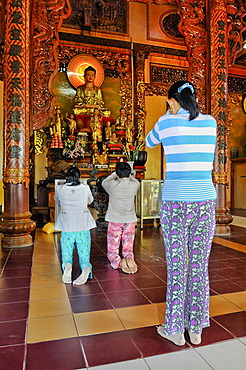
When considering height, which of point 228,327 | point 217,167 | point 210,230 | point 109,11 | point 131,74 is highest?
point 109,11

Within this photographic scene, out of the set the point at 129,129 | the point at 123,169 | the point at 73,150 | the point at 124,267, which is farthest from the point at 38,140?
the point at 124,267

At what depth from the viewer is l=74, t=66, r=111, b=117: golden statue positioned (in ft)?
27.5

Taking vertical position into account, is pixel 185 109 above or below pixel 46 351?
above

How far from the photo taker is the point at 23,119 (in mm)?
4465

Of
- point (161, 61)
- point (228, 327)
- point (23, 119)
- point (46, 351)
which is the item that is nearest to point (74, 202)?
point (46, 351)

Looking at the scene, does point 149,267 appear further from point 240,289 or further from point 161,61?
point 161,61

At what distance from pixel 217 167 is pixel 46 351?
14.0 feet

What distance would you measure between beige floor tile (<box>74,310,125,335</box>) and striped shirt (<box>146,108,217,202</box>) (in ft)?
3.03

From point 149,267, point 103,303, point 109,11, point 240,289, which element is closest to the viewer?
point 103,303

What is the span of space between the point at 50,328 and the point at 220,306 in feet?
4.08

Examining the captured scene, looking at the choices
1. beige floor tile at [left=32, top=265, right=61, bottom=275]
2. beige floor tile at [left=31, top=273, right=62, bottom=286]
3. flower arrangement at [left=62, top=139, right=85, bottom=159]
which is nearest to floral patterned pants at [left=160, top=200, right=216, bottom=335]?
beige floor tile at [left=31, top=273, right=62, bottom=286]

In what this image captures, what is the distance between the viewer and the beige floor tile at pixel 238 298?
7.85 ft

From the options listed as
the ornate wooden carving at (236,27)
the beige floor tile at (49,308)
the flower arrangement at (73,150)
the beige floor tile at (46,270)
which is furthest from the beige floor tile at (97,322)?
the flower arrangement at (73,150)

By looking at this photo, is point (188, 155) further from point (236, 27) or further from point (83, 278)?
point (236, 27)
